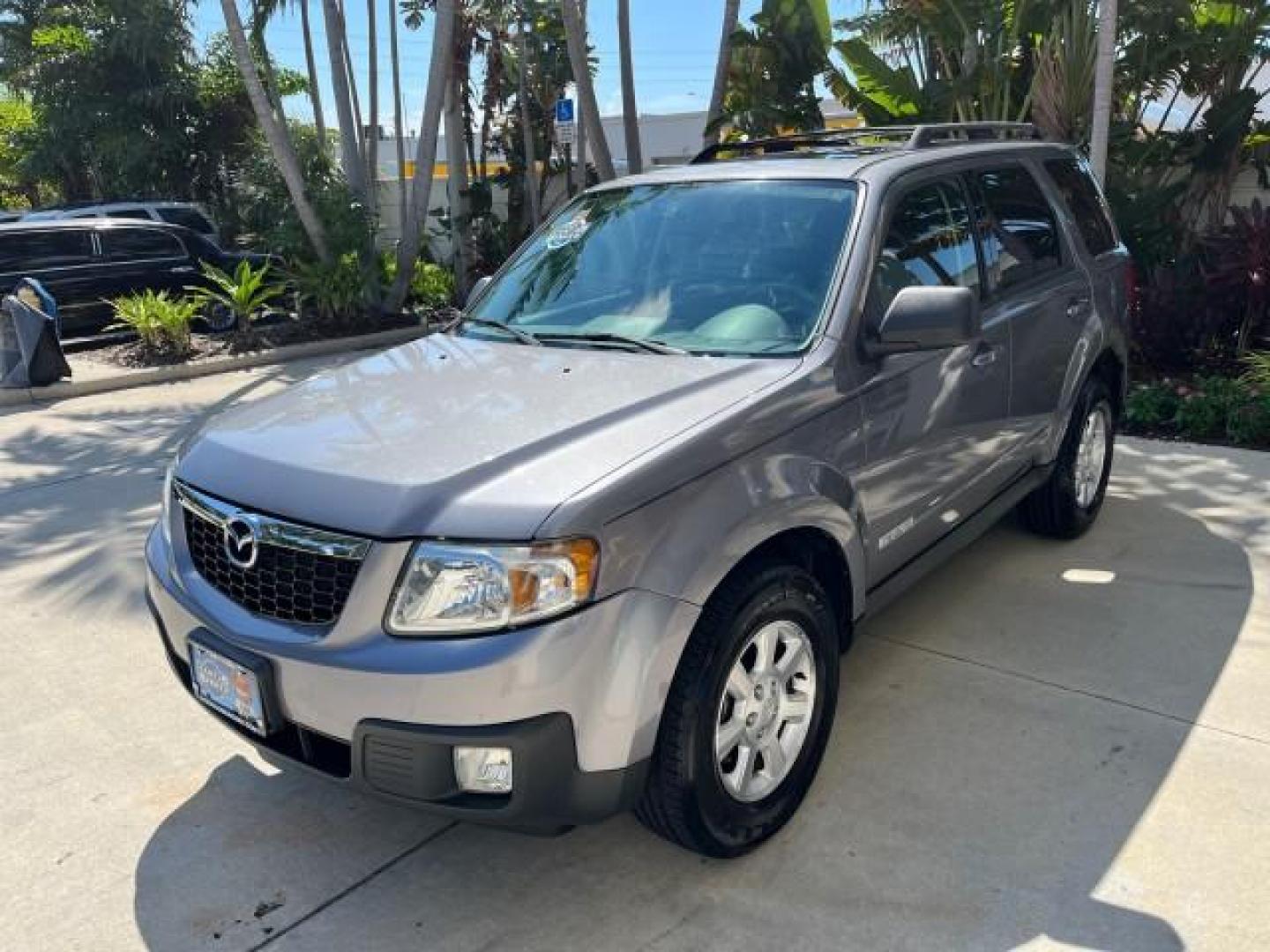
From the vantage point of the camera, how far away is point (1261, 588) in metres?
4.52

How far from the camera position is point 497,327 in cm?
387

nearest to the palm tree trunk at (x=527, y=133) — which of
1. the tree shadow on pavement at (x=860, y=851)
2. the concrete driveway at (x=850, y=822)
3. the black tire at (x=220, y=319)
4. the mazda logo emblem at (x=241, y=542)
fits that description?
the black tire at (x=220, y=319)

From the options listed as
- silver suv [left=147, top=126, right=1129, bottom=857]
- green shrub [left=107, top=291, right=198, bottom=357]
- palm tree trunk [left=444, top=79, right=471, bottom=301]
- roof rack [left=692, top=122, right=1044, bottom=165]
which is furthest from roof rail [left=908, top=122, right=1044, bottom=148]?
palm tree trunk [left=444, top=79, right=471, bottom=301]

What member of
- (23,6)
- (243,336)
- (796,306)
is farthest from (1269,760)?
(23,6)

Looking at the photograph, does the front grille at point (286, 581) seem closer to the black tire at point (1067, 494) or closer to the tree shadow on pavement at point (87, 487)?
the tree shadow on pavement at point (87, 487)

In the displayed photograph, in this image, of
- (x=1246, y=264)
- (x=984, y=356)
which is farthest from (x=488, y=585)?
(x=1246, y=264)

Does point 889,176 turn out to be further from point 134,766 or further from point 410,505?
point 134,766

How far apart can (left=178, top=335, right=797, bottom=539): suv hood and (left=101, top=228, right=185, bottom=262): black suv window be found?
10.1m

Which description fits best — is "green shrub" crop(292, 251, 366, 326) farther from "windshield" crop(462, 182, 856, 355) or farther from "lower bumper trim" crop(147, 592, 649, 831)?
"lower bumper trim" crop(147, 592, 649, 831)

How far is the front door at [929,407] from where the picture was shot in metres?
3.35

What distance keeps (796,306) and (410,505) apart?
1480 mm

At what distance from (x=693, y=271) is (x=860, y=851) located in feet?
6.17

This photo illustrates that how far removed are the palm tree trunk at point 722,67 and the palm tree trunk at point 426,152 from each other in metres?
2.93

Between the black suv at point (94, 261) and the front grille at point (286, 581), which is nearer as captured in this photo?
the front grille at point (286, 581)
